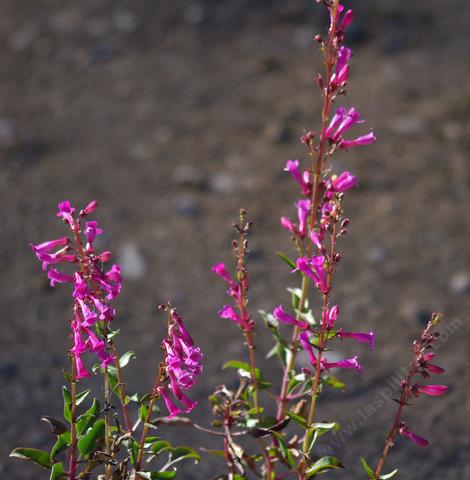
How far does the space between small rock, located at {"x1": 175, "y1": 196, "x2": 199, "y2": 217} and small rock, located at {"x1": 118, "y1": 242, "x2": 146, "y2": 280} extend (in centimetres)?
35

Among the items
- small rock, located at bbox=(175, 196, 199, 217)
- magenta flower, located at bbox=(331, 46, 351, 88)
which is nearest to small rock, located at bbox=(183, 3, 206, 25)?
small rock, located at bbox=(175, 196, 199, 217)

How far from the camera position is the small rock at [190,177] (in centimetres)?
518

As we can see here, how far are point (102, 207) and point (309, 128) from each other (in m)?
1.34

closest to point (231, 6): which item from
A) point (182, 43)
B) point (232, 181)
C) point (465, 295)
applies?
point (182, 43)

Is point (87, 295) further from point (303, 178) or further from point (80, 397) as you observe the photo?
point (303, 178)

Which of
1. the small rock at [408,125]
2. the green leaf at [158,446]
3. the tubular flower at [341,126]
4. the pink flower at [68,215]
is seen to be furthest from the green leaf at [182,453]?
the small rock at [408,125]

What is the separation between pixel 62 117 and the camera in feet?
18.8

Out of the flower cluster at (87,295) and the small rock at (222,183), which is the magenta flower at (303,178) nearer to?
the flower cluster at (87,295)

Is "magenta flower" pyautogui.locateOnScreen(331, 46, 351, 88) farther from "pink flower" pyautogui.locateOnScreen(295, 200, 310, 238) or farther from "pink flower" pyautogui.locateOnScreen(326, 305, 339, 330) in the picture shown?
"pink flower" pyautogui.locateOnScreen(326, 305, 339, 330)

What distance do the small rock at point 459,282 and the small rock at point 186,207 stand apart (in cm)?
141

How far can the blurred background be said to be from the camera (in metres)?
4.00

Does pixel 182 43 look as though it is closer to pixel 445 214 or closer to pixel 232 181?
pixel 232 181

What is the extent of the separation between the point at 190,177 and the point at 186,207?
0.27m

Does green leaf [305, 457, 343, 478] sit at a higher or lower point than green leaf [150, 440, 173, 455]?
lower
